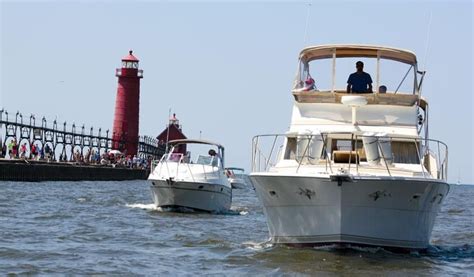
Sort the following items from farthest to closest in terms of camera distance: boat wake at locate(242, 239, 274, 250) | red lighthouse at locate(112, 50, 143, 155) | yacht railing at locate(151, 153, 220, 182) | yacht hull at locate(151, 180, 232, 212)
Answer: red lighthouse at locate(112, 50, 143, 155) < yacht railing at locate(151, 153, 220, 182) < yacht hull at locate(151, 180, 232, 212) < boat wake at locate(242, 239, 274, 250)

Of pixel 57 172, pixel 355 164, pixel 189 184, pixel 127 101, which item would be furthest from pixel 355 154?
pixel 127 101

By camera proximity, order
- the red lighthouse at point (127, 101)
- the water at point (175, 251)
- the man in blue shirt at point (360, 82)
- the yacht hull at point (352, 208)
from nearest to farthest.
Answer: the water at point (175, 251) < the yacht hull at point (352, 208) < the man in blue shirt at point (360, 82) < the red lighthouse at point (127, 101)

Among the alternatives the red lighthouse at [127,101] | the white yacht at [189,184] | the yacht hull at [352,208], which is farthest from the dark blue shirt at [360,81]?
the red lighthouse at [127,101]

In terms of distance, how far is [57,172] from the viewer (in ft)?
197

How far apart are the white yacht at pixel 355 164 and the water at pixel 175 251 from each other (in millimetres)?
463

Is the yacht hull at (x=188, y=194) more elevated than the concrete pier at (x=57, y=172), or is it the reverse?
the concrete pier at (x=57, y=172)

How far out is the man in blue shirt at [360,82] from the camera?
798 inches

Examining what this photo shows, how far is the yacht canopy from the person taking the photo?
2075 centimetres

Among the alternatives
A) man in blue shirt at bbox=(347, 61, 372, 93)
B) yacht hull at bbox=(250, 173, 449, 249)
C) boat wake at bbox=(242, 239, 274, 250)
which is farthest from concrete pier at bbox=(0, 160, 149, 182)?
yacht hull at bbox=(250, 173, 449, 249)

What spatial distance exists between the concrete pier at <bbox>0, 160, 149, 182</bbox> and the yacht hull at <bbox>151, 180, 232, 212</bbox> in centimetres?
2110

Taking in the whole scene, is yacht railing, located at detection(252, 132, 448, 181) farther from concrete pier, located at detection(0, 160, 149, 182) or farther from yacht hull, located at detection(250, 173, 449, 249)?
concrete pier, located at detection(0, 160, 149, 182)

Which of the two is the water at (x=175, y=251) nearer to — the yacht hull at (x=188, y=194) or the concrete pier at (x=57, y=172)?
the yacht hull at (x=188, y=194)

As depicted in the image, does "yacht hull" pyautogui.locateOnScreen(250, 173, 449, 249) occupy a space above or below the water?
above

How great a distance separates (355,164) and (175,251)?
3622mm
